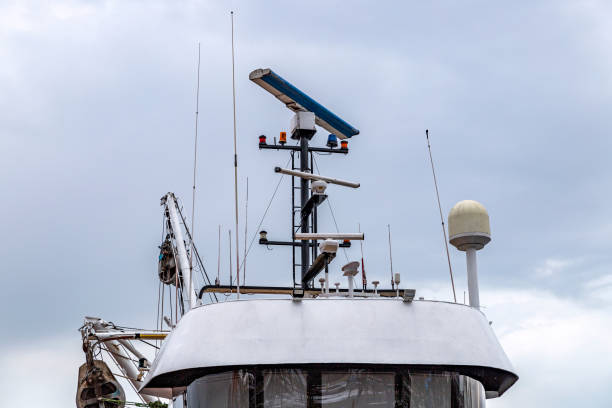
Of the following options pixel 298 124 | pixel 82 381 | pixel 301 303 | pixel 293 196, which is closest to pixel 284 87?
pixel 298 124

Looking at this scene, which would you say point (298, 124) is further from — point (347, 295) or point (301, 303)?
point (301, 303)

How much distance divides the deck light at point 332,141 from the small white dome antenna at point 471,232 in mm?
5637

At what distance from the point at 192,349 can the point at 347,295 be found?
7.74 feet

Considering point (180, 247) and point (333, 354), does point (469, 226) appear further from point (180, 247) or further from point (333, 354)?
point (180, 247)

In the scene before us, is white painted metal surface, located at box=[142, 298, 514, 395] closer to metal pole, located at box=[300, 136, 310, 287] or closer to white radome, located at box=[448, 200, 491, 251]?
white radome, located at box=[448, 200, 491, 251]

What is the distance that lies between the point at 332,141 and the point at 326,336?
28.7ft

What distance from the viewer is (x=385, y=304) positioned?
1084 centimetres

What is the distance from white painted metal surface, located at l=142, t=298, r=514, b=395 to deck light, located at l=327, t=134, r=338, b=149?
8045 millimetres

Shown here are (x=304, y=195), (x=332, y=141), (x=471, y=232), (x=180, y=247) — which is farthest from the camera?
(x=180, y=247)

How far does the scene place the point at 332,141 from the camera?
18688 mm

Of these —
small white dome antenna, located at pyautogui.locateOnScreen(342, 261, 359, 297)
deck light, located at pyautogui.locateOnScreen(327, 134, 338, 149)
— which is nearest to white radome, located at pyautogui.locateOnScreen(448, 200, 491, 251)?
small white dome antenna, located at pyautogui.locateOnScreen(342, 261, 359, 297)

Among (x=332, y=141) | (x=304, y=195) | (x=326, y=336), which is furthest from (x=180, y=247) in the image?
(x=326, y=336)

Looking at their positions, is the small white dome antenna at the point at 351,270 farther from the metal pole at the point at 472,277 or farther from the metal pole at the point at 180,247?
the metal pole at the point at 180,247

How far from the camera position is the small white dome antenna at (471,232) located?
1316 centimetres
